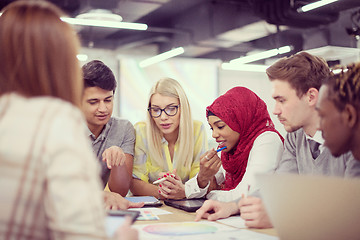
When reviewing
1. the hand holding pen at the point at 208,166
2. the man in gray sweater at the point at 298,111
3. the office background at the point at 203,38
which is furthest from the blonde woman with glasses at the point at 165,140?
the office background at the point at 203,38

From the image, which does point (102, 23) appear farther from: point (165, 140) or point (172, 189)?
point (172, 189)

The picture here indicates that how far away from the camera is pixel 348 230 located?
978 mm

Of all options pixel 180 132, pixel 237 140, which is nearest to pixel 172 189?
pixel 237 140

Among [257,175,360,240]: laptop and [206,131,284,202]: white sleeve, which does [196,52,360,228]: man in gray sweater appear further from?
[257,175,360,240]: laptop

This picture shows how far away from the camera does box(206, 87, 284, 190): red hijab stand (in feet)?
6.81

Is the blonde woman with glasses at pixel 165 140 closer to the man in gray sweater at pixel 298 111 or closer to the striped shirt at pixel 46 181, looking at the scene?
the man in gray sweater at pixel 298 111

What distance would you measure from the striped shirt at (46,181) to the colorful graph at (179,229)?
595 mm

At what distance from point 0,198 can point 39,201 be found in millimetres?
71

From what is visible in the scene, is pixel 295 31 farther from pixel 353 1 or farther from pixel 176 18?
pixel 176 18

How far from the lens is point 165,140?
258 cm

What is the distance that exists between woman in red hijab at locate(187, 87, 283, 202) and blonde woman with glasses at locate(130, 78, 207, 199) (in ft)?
1.00

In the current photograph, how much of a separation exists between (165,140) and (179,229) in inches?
49.9

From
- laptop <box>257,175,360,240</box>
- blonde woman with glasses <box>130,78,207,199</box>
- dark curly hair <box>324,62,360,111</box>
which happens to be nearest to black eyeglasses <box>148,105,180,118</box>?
blonde woman with glasses <box>130,78,207,199</box>

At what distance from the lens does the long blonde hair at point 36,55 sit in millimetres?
781
